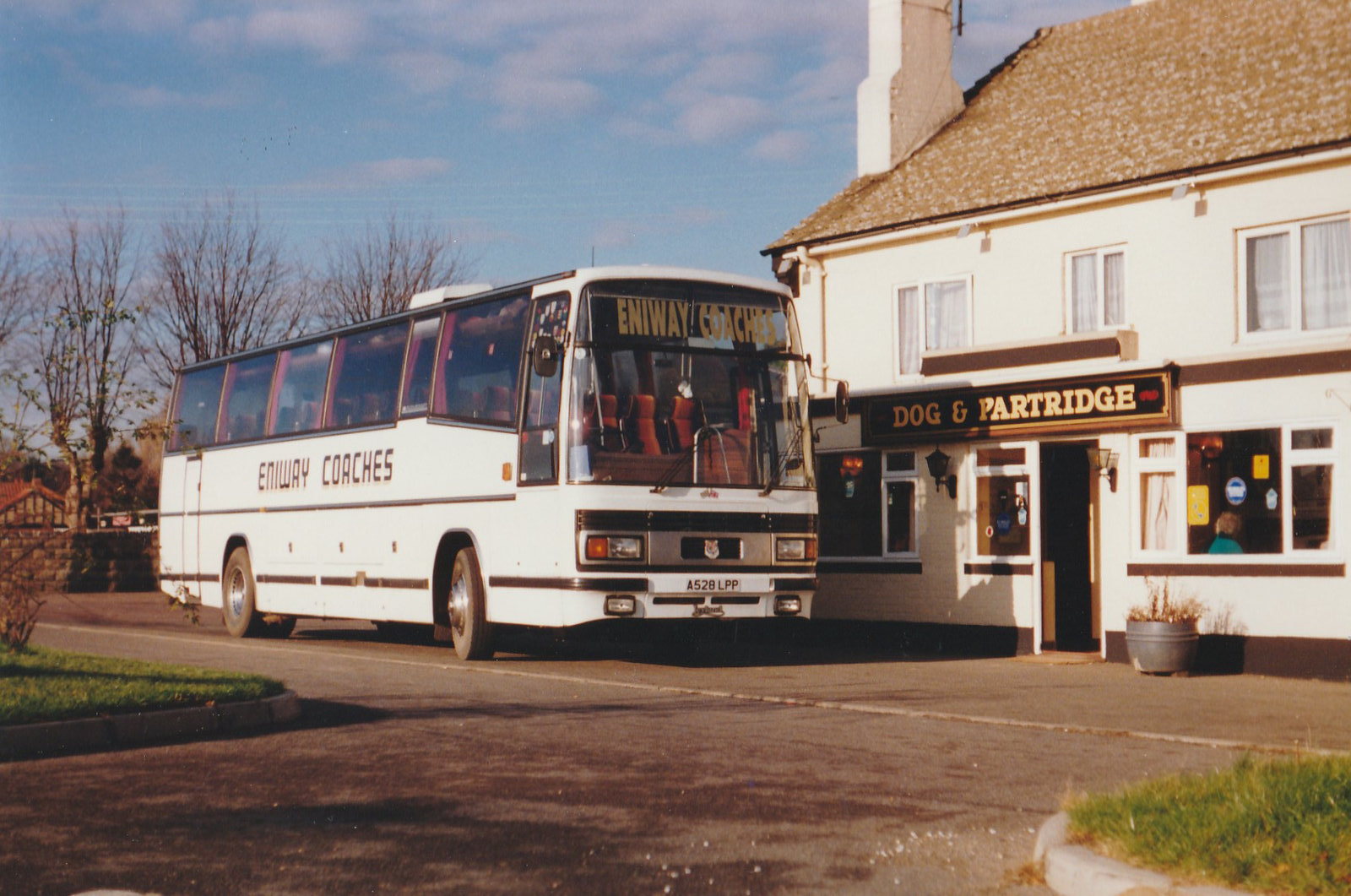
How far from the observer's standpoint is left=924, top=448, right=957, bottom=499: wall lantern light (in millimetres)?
20984

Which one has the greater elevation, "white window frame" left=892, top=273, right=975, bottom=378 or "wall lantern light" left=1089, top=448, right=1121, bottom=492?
"white window frame" left=892, top=273, right=975, bottom=378

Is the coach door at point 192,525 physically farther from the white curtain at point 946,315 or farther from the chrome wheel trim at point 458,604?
the white curtain at point 946,315

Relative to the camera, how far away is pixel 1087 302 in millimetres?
19984

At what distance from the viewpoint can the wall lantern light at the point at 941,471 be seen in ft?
68.8

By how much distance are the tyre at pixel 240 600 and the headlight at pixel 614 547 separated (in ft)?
27.3

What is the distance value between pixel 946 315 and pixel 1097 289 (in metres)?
2.60

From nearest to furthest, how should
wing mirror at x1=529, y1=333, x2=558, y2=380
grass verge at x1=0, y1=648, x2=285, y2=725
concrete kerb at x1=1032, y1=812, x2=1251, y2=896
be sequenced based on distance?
concrete kerb at x1=1032, y1=812, x2=1251, y2=896 → grass verge at x1=0, y1=648, x2=285, y2=725 → wing mirror at x1=529, y1=333, x2=558, y2=380

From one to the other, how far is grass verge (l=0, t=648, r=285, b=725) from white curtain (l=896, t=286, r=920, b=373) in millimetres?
12100

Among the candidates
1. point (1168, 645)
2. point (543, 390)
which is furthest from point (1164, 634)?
point (543, 390)

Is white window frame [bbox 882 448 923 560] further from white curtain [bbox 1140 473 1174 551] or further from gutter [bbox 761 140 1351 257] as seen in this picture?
white curtain [bbox 1140 473 1174 551]

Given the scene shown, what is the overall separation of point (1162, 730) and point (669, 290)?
7036 mm

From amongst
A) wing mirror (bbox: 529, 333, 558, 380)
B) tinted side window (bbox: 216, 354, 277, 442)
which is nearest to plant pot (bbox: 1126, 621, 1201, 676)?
wing mirror (bbox: 529, 333, 558, 380)

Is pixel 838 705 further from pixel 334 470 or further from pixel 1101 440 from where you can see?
pixel 334 470

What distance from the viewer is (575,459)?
50.5 feet
